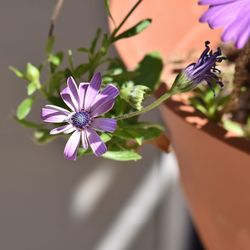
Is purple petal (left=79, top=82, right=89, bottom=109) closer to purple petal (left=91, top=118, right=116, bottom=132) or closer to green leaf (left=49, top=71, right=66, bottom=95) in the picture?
purple petal (left=91, top=118, right=116, bottom=132)

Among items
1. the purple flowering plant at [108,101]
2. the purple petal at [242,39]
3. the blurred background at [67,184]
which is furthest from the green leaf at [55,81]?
the purple petal at [242,39]

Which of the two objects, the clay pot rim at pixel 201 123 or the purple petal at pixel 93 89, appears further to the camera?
the clay pot rim at pixel 201 123

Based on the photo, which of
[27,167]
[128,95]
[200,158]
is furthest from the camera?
[27,167]

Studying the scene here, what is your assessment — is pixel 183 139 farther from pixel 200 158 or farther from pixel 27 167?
pixel 27 167

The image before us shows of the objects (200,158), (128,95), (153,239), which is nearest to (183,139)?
(200,158)

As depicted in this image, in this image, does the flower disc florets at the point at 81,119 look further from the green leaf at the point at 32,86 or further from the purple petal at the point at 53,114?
the green leaf at the point at 32,86

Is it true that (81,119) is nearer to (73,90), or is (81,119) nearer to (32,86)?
(73,90)
